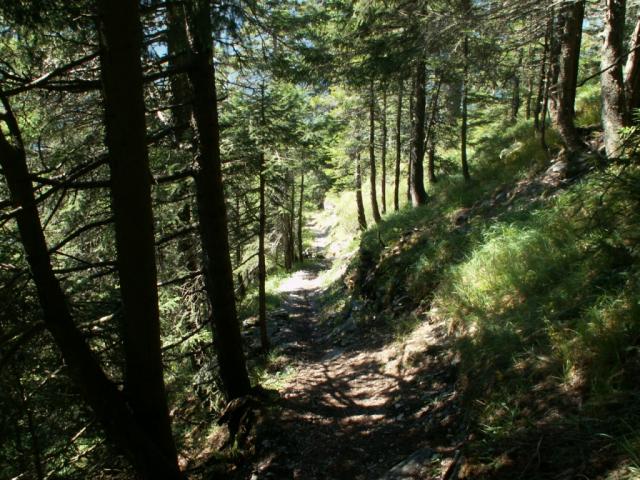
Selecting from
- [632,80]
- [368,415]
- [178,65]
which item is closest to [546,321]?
[368,415]

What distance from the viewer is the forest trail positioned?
4816 mm

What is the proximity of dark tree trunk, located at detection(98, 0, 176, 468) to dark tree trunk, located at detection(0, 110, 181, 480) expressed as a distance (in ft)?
0.68

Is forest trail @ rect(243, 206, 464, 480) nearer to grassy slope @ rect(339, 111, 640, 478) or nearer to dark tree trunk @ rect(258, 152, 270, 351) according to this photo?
grassy slope @ rect(339, 111, 640, 478)

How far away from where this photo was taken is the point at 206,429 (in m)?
7.19

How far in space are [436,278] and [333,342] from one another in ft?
11.2

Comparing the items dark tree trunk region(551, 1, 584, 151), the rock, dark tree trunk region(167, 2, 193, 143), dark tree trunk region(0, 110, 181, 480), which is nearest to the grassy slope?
the rock

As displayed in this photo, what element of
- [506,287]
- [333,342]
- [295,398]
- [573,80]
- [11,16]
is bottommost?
[333,342]

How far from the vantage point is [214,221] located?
19.1 ft

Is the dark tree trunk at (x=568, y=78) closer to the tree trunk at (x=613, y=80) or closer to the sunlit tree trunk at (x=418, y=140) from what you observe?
the tree trunk at (x=613, y=80)

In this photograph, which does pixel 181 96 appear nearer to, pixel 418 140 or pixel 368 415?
pixel 368 415

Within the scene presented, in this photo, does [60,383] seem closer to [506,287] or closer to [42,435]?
[42,435]

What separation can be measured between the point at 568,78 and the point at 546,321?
277 inches

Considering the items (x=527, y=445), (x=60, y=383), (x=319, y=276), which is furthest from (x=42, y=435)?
(x=319, y=276)

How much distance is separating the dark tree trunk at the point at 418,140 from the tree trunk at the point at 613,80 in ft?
26.0
